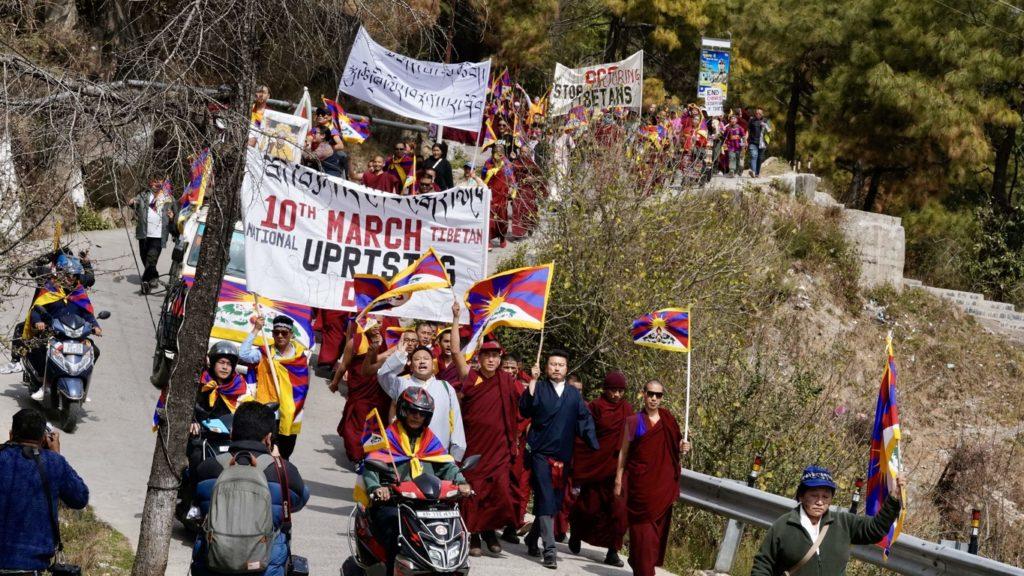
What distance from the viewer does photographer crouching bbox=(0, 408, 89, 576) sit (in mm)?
7238

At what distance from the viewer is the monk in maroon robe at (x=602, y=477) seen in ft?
38.5

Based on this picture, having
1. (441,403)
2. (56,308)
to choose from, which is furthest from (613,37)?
(441,403)

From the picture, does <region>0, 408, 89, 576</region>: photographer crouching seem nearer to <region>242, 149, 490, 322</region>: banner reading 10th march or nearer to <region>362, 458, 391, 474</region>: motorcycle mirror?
<region>362, 458, 391, 474</region>: motorcycle mirror

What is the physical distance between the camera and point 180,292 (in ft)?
49.4

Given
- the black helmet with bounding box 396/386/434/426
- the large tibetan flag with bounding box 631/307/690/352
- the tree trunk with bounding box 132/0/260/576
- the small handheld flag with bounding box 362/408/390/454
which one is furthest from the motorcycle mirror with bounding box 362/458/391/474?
the large tibetan flag with bounding box 631/307/690/352

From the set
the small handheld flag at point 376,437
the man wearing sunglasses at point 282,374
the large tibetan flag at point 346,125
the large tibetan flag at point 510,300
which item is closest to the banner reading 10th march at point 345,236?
the large tibetan flag at point 510,300

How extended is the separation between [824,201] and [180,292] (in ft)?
57.7

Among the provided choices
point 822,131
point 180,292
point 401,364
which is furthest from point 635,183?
point 822,131

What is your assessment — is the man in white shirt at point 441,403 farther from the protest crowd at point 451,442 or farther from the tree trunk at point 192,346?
the tree trunk at point 192,346

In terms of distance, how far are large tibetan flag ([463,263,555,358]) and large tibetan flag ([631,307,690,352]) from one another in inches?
46.7

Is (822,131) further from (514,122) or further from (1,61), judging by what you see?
(1,61)

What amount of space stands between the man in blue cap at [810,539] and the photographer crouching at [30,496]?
3743 mm

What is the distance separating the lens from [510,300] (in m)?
11.8

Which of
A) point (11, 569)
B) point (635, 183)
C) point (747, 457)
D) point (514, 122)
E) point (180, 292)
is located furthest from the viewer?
point (514, 122)
